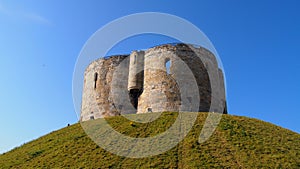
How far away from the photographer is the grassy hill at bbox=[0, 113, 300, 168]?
18.8 m

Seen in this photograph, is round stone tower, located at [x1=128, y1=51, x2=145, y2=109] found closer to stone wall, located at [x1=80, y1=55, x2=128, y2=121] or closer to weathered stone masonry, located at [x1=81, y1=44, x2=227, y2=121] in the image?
weathered stone masonry, located at [x1=81, y1=44, x2=227, y2=121]

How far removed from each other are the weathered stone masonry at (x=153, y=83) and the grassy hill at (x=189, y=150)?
4828 millimetres

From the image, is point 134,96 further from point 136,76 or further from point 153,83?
point 153,83

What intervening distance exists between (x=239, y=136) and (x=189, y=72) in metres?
10.5

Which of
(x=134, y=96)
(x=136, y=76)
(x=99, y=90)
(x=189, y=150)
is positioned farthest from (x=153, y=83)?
(x=189, y=150)

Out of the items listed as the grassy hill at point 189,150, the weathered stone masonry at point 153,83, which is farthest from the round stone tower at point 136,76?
the grassy hill at point 189,150

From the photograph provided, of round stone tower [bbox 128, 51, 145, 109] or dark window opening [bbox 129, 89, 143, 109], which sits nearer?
dark window opening [bbox 129, 89, 143, 109]

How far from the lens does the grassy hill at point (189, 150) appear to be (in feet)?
61.6

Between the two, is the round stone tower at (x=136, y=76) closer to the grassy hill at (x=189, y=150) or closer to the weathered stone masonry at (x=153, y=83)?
the weathered stone masonry at (x=153, y=83)

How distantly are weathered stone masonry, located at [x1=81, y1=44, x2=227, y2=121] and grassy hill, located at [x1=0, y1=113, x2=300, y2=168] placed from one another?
4.83m

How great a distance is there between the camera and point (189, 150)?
20156 mm

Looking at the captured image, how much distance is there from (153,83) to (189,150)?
1223 cm

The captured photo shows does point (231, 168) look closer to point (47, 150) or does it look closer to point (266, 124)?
point (266, 124)

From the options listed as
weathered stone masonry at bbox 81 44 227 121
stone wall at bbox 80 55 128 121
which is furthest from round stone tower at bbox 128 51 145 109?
stone wall at bbox 80 55 128 121
